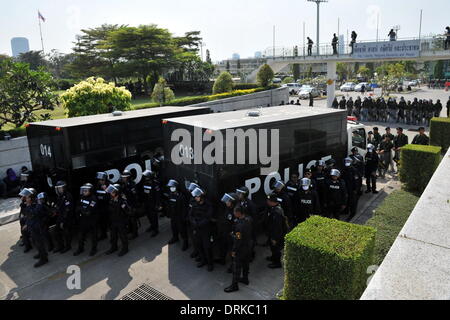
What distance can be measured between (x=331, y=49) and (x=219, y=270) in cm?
2361

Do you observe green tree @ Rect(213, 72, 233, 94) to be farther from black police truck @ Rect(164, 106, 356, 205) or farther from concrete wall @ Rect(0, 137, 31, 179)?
black police truck @ Rect(164, 106, 356, 205)

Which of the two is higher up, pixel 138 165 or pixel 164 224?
pixel 138 165

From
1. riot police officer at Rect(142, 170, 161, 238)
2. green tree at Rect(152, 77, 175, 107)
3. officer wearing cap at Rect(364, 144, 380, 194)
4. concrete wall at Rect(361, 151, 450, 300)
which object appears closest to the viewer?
concrete wall at Rect(361, 151, 450, 300)

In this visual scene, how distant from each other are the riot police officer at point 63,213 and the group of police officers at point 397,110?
1756 cm

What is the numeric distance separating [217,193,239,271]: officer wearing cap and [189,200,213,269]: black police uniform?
31 cm

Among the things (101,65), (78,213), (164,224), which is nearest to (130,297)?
(78,213)

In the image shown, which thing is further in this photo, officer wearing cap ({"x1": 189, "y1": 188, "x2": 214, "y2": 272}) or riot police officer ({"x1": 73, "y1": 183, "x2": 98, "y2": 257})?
riot police officer ({"x1": 73, "y1": 183, "x2": 98, "y2": 257})

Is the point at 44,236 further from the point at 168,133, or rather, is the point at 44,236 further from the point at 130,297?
the point at 168,133

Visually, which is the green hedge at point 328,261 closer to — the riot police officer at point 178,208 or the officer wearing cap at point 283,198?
the officer wearing cap at point 283,198

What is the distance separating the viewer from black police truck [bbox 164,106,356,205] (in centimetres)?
711

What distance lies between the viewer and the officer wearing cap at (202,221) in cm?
686

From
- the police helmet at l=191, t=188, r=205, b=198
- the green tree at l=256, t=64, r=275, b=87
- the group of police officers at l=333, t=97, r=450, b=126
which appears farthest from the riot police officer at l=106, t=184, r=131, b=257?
the green tree at l=256, t=64, r=275, b=87

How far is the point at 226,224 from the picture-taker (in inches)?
275

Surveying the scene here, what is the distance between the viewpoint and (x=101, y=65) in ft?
132
